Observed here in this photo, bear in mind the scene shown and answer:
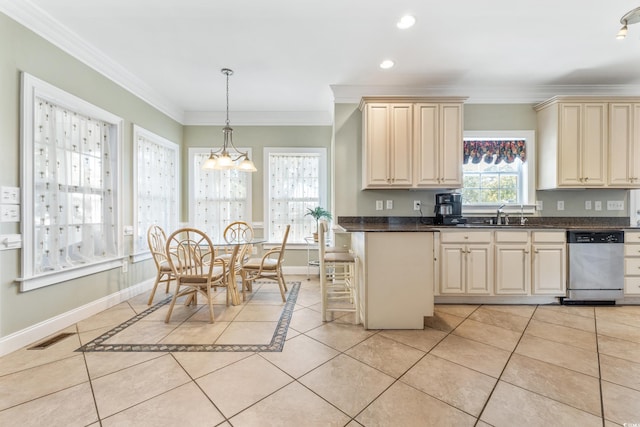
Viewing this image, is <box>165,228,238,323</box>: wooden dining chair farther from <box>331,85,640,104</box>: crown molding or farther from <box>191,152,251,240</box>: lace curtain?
<box>331,85,640,104</box>: crown molding

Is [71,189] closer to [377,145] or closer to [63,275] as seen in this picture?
[63,275]

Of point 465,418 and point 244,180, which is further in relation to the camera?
point 244,180

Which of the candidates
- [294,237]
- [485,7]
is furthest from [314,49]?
[294,237]

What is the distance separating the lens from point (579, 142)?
129 inches

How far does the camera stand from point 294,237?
4660 mm

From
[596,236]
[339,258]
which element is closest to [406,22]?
[339,258]

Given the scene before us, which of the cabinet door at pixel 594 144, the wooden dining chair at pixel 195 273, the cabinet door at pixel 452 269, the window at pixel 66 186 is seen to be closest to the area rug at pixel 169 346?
the wooden dining chair at pixel 195 273

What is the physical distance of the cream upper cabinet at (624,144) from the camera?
325 centimetres

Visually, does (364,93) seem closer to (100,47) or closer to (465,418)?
(100,47)

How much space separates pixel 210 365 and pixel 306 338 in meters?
0.76

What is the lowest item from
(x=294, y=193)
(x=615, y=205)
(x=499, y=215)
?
(x=499, y=215)

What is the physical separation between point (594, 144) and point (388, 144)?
2465 mm

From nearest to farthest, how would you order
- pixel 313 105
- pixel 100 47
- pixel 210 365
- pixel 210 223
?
pixel 210 365 < pixel 100 47 < pixel 313 105 < pixel 210 223

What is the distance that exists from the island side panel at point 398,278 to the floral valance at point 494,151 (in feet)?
6.41
